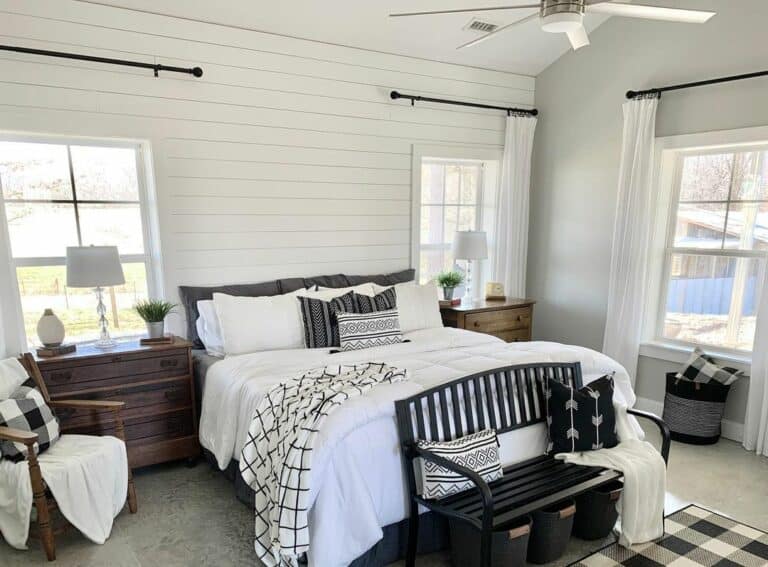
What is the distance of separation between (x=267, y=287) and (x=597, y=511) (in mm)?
2474

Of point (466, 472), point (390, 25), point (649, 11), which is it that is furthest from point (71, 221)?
point (649, 11)

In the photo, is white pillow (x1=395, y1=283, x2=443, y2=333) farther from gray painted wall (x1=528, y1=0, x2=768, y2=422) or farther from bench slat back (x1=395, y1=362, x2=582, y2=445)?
gray painted wall (x1=528, y1=0, x2=768, y2=422)

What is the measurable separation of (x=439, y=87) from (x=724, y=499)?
11.5 ft

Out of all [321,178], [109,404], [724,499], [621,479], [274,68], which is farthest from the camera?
[321,178]

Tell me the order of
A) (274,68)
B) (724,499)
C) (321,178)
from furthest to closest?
(321,178)
(274,68)
(724,499)

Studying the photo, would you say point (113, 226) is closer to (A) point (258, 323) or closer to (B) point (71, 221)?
(B) point (71, 221)

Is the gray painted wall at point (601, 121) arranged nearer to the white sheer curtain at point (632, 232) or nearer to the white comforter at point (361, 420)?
the white sheer curtain at point (632, 232)

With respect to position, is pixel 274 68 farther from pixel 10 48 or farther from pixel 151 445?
pixel 151 445

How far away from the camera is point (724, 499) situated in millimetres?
2826

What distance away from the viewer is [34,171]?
309cm

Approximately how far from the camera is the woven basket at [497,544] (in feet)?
6.59

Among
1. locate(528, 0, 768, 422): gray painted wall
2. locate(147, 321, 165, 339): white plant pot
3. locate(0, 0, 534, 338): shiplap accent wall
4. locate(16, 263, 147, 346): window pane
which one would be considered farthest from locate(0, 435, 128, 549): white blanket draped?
locate(528, 0, 768, 422): gray painted wall

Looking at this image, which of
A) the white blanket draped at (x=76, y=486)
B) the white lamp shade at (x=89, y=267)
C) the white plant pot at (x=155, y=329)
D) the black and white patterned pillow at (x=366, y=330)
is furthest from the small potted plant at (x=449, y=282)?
the white blanket draped at (x=76, y=486)

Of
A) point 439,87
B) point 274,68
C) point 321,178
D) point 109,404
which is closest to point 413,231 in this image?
point 321,178
